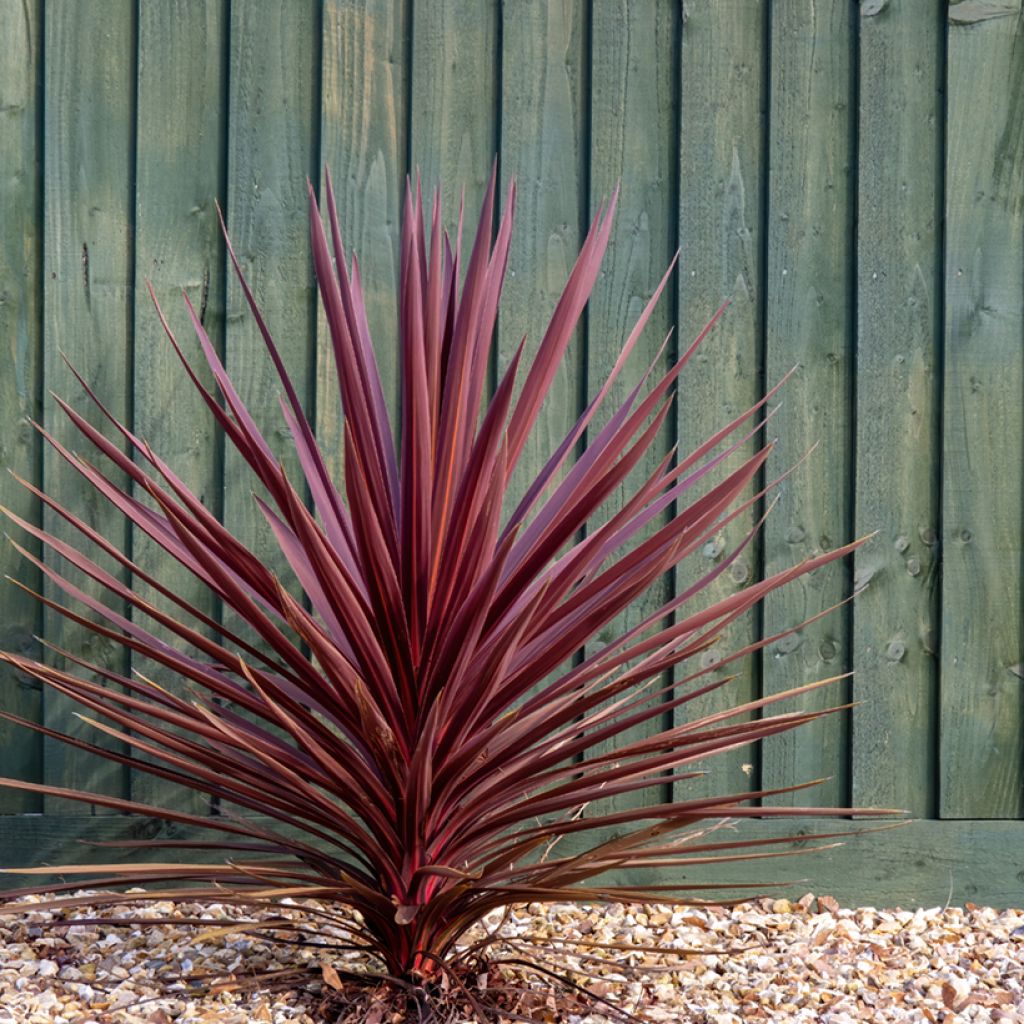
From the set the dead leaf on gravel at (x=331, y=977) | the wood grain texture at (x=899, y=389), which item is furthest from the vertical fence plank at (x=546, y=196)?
the dead leaf on gravel at (x=331, y=977)

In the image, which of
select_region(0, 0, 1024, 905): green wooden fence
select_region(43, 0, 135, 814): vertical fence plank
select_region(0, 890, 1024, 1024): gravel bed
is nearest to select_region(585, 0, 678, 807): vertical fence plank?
select_region(0, 0, 1024, 905): green wooden fence

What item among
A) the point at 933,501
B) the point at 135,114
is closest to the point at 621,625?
the point at 933,501

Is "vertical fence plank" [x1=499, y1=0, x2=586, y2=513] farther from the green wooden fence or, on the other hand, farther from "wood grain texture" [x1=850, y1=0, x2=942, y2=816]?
"wood grain texture" [x1=850, y1=0, x2=942, y2=816]

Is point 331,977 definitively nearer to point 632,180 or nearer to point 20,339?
point 20,339

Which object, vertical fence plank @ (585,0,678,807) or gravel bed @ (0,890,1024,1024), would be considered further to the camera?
vertical fence plank @ (585,0,678,807)

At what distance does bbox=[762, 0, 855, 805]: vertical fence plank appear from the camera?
7.62 feet

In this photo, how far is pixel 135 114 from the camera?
91.3 inches

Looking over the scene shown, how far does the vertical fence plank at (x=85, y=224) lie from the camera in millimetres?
2305

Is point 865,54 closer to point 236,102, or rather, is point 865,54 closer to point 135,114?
point 236,102

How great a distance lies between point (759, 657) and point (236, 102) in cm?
164

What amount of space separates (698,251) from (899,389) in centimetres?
53

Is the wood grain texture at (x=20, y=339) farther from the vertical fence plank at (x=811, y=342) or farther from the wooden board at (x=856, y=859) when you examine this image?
the vertical fence plank at (x=811, y=342)

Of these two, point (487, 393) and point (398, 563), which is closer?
point (398, 563)

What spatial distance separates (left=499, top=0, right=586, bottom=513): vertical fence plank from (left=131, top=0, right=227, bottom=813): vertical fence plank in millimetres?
635
